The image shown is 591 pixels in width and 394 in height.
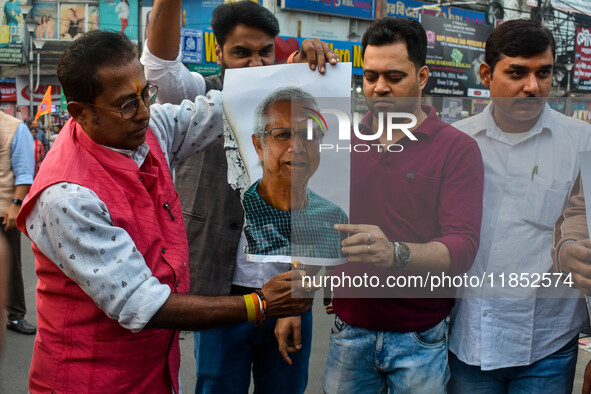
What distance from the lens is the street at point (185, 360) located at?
10.5 feet

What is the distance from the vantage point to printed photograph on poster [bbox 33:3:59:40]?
2142 cm

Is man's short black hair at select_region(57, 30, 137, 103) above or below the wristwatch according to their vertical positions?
above

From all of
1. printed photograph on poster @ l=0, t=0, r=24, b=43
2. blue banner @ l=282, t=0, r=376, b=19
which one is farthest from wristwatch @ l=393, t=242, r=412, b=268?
printed photograph on poster @ l=0, t=0, r=24, b=43

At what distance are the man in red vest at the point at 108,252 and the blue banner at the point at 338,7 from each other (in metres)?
17.0

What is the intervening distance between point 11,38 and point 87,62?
23566mm

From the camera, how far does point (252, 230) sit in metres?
1.48

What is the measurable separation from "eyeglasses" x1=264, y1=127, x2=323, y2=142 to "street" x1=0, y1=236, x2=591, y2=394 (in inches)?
85.1

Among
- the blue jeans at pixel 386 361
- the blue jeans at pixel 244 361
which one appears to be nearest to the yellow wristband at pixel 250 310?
the blue jeans at pixel 386 361

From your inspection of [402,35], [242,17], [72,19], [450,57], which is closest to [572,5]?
[450,57]

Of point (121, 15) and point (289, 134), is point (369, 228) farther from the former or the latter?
point (121, 15)

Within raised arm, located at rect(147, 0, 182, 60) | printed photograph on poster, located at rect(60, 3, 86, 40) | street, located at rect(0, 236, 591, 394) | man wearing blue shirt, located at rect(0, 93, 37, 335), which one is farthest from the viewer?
printed photograph on poster, located at rect(60, 3, 86, 40)

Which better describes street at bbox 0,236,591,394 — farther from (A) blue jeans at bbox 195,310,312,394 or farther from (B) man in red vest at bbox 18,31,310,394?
(B) man in red vest at bbox 18,31,310,394

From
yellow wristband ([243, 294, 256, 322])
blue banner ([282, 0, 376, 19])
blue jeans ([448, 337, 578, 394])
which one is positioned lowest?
blue jeans ([448, 337, 578, 394])

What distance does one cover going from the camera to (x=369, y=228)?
1.36 metres
